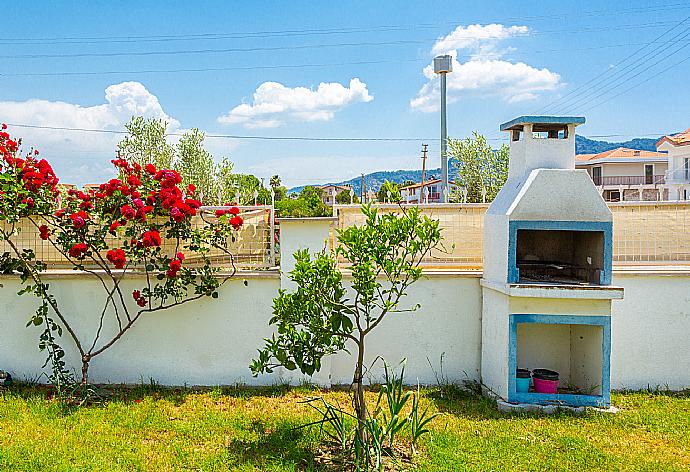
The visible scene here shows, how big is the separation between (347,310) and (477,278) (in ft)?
8.79

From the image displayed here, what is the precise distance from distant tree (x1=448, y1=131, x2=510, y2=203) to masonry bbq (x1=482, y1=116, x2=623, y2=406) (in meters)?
19.6

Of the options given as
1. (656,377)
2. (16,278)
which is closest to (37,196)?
(16,278)

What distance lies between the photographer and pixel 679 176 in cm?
4500

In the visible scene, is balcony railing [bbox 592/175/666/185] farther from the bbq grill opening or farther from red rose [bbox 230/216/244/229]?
red rose [bbox 230/216/244/229]

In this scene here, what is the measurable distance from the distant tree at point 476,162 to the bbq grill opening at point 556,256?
18.9m

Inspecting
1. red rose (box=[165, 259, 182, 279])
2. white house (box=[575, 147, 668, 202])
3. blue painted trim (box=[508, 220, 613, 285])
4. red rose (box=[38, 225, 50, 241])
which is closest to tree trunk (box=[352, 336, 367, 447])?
blue painted trim (box=[508, 220, 613, 285])

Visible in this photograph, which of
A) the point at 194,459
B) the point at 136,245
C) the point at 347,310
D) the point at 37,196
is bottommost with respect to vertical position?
the point at 194,459

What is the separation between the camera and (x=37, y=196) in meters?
7.59

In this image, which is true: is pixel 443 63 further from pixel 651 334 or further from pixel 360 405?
pixel 360 405

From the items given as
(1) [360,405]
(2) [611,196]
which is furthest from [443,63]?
(2) [611,196]

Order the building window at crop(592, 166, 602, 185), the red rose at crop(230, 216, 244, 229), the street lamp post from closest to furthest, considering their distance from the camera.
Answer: the red rose at crop(230, 216, 244, 229) < the street lamp post < the building window at crop(592, 166, 602, 185)

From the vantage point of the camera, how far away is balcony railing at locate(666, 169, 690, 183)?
4416 cm

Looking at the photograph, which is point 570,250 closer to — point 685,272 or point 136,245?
point 685,272

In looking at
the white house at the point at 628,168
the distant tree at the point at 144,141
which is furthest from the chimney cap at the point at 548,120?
the white house at the point at 628,168
